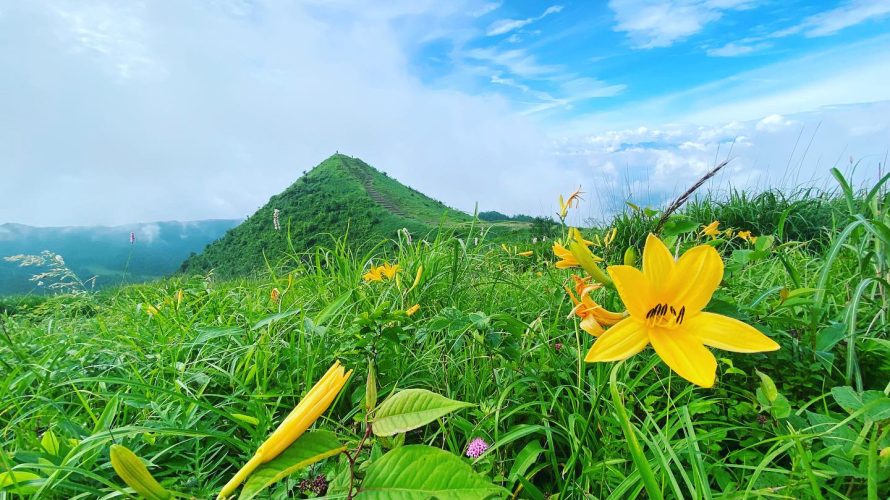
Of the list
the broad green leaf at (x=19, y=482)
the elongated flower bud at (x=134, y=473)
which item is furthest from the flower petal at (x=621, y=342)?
the broad green leaf at (x=19, y=482)

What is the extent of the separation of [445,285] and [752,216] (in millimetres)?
5007

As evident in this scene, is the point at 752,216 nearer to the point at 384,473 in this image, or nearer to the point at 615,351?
the point at 615,351

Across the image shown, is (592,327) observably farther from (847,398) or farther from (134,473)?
(134,473)

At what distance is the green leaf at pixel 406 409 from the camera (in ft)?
2.09

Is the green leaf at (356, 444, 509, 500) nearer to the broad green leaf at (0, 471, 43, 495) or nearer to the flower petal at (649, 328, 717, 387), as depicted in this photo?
the flower petal at (649, 328, 717, 387)

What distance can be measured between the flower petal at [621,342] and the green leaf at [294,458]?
1.54 feet

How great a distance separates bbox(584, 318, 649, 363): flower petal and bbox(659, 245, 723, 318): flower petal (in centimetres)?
8

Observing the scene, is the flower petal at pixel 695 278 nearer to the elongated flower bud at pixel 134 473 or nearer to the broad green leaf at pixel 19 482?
the elongated flower bud at pixel 134 473

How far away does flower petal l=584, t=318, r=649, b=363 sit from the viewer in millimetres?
846

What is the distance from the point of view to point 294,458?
0.57 metres

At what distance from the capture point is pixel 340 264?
8.85 feet

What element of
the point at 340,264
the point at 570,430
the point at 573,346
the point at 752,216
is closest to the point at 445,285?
the point at 340,264

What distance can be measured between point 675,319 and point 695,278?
8 centimetres

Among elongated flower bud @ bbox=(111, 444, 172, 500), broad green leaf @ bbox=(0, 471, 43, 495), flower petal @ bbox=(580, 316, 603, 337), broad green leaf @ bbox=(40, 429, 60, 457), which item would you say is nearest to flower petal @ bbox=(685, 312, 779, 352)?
flower petal @ bbox=(580, 316, 603, 337)
